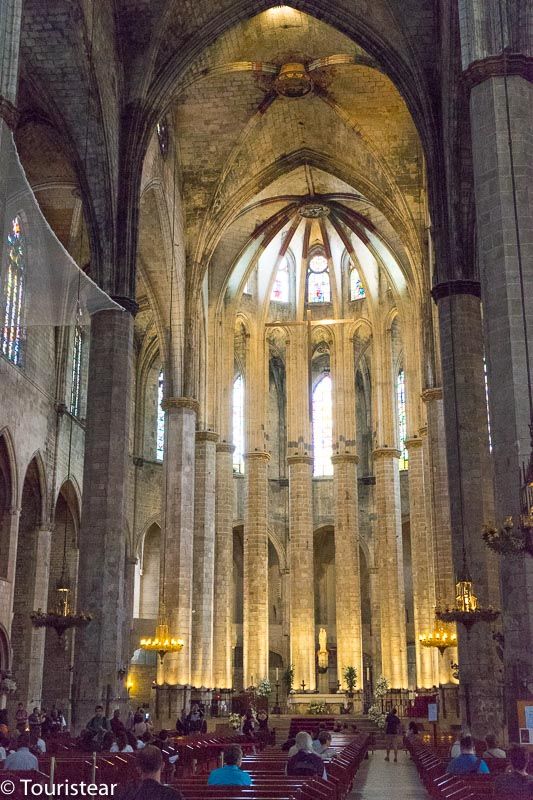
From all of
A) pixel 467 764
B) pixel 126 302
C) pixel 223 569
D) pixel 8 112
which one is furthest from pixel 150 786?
pixel 223 569

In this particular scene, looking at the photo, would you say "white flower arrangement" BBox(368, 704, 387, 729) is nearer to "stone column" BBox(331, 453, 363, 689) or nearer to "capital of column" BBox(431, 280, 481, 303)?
"stone column" BBox(331, 453, 363, 689)

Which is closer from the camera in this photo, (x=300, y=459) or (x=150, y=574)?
(x=300, y=459)

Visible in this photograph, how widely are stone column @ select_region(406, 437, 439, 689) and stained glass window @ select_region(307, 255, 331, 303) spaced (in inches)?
383

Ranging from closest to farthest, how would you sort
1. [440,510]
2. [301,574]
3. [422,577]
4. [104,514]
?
[104,514] → [440,510] → [422,577] → [301,574]

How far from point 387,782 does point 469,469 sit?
21.9 ft

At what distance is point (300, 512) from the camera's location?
126ft

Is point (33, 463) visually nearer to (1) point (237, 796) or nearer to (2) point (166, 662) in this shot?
(2) point (166, 662)

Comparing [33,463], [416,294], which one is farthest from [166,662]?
[416,294]

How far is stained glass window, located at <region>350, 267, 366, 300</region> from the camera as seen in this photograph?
138 feet

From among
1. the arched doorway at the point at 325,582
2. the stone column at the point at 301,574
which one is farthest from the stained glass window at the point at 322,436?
the stone column at the point at 301,574

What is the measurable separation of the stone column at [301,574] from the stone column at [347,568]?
1.08m

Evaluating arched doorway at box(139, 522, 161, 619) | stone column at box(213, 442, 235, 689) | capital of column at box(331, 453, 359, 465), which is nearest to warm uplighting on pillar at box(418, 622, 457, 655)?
stone column at box(213, 442, 235, 689)

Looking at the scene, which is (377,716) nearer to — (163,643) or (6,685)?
(163,643)

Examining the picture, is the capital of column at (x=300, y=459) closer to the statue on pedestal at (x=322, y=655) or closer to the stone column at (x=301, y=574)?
the stone column at (x=301, y=574)
